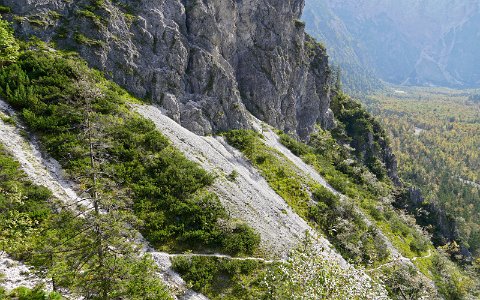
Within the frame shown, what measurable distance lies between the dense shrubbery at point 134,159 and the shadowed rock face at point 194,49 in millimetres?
8530

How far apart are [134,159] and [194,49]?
97.3 ft

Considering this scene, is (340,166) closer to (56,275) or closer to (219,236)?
(219,236)

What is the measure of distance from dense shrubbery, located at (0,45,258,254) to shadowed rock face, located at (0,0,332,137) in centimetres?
853

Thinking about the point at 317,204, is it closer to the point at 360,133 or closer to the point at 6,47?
the point at 6,47

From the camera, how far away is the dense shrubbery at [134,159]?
3119cm

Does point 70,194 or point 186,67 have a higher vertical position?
point 186,67

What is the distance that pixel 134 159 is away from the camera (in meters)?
35.6

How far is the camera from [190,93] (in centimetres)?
5747

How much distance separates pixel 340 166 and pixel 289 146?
1895cm

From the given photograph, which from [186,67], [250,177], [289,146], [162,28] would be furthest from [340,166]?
[162,28]

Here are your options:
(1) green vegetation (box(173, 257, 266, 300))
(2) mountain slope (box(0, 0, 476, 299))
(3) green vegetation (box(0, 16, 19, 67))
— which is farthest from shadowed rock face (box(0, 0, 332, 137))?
(1) green vegetation (box(173, 257, 266, 300))

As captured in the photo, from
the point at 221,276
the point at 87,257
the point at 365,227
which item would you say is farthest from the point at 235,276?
the point at 365,227

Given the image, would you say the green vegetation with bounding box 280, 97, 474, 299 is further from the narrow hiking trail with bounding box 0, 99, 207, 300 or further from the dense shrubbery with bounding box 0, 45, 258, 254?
the narrow hiking trail with bounding box 0, 99, 207, 300

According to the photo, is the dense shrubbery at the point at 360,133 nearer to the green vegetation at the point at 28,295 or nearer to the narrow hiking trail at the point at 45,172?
the narrow hiking trail at the point at 45,172
